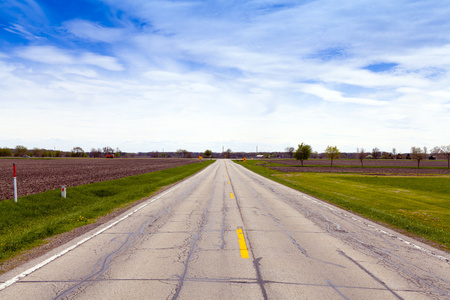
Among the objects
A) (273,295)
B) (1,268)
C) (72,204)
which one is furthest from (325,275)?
(72,204)

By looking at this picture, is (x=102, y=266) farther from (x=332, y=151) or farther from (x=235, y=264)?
(x=332, y=151)

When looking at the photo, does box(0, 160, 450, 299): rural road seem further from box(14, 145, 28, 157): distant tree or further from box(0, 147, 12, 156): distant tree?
box(14, 145, 28, 157): distant tree

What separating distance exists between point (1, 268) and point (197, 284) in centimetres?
409

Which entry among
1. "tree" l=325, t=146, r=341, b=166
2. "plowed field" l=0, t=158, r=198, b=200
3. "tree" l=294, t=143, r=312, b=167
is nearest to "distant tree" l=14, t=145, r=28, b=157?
"plowed field" l=0, t=158, r=198, b=200

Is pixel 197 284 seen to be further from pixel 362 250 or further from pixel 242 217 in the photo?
pixel 242 217

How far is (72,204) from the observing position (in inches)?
518

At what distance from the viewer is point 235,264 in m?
5.27

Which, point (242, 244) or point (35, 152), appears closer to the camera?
point (242, 244)

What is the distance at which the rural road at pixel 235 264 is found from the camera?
166 inches

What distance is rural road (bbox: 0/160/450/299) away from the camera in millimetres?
4211

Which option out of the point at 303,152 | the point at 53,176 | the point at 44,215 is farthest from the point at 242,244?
the point at 303,152

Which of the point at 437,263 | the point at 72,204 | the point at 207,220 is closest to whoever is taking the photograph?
the point at 437,263

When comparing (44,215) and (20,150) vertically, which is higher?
(20,150)

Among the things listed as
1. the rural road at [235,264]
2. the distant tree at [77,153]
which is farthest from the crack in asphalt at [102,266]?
the distant tree at [77,153]
